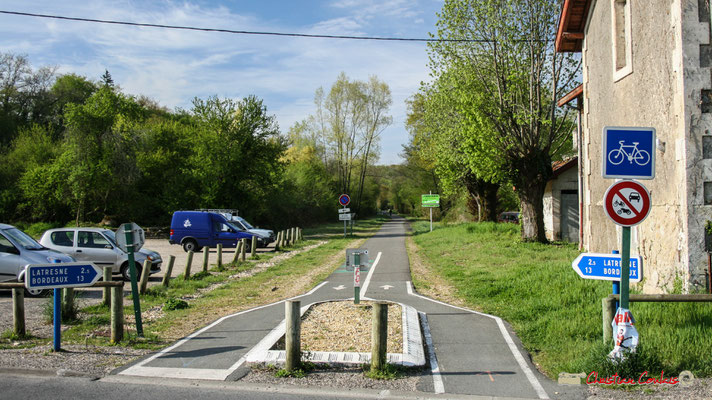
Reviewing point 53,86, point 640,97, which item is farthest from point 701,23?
point 53,86

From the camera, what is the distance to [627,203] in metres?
6.04

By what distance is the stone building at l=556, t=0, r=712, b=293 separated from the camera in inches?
341

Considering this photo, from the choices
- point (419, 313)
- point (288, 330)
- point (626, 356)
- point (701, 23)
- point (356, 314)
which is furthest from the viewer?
point (419, 313)

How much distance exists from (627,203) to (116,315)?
7180 mm

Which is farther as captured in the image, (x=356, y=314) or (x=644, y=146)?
(x=356, y=314)

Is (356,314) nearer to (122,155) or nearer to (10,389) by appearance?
(10,389)

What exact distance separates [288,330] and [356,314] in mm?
2900

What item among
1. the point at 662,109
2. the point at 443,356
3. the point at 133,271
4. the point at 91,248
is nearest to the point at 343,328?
the point at 443,356

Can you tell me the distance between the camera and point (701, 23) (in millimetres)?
8727

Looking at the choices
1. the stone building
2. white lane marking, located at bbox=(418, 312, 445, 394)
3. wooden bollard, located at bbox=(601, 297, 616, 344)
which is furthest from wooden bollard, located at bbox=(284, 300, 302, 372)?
the stone building

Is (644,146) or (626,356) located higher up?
(644,146)

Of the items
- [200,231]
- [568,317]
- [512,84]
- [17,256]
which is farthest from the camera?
[200,231]

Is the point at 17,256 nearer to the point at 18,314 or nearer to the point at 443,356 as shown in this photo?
the point at 18,314

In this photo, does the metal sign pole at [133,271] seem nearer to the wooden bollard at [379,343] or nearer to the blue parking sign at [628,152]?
the wooden bollard at [379,343]
